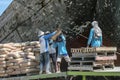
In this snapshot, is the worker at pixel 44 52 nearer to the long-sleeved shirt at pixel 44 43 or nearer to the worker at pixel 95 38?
the long-sleeved shirt at pixel 44 43

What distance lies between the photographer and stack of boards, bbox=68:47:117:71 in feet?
46.6

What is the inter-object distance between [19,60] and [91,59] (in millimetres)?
2316

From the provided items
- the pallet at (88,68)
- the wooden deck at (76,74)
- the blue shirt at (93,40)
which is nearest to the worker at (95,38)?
the blue shirt at (93,40)

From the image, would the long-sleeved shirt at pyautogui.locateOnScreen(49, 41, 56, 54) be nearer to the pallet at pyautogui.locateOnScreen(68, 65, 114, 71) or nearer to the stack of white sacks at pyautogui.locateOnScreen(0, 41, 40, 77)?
the stack of white sacks at pyautogui.locateOnScreen(0, 41, 40, 77)

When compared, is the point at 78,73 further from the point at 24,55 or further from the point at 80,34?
the point at 80,34

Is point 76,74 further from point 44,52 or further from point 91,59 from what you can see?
point 44,52

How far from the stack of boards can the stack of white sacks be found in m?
1.33

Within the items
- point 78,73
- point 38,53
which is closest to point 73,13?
point 38,53

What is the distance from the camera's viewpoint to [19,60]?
15.2 metres

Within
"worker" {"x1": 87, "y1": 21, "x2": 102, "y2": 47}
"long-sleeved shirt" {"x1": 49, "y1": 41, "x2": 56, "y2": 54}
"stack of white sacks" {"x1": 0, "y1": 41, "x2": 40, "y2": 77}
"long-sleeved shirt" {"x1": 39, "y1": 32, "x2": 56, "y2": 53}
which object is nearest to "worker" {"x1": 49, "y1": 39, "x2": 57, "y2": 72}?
"long-sleeved shirt" {"x1": 49, "y1": 41, "x2": 56, "y2": 54}

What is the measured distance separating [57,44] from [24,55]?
117 centimetres

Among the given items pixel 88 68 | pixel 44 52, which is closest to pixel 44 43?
pixel 44 52

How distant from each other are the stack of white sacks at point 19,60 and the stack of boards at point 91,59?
1.33 metres

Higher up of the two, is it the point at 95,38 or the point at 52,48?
the point at 95,38
